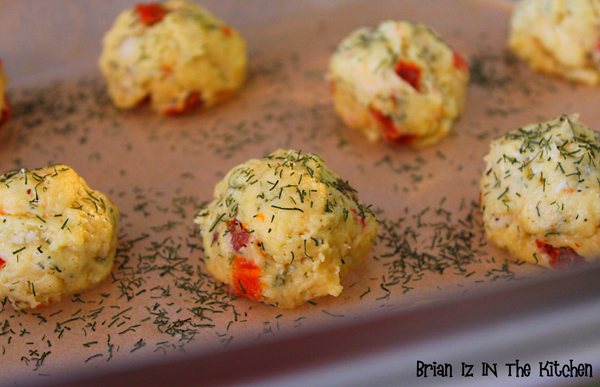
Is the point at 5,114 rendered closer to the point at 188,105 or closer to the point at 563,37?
the point at 188,105

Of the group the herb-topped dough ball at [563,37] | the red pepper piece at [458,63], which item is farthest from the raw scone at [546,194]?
the herb-topped dough ball at [563,37]

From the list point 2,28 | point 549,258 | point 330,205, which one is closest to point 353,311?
point 330,205

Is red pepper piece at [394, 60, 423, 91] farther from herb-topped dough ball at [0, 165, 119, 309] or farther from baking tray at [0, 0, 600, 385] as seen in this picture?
herb-topped dough ball at [0, 165, 119, 309]

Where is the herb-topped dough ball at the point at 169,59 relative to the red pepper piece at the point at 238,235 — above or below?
above

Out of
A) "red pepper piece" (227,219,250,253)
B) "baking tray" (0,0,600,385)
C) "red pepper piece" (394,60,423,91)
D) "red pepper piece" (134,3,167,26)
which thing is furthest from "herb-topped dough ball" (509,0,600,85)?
"red pepper piece" (227,219,250,253)

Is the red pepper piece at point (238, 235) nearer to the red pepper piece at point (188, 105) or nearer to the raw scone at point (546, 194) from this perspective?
the raw scone at point (546, 194)
